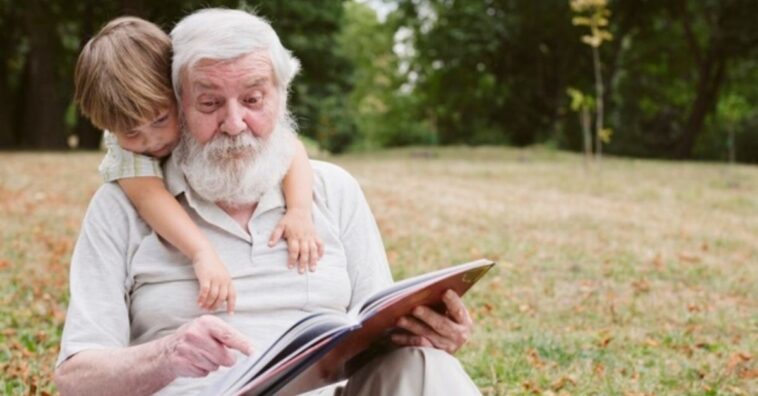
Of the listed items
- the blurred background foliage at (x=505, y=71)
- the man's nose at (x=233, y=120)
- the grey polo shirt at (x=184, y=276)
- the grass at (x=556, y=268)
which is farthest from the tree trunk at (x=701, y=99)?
the man's nose at (x=233, y=120)

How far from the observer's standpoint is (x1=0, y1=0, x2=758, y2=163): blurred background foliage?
24500 millimetres

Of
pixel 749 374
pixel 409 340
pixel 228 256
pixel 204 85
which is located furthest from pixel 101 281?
pixel 749 374

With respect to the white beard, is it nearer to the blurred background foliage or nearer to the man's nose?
the man's nose

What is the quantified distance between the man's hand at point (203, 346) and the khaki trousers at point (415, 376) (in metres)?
0.41

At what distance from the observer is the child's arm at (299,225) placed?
2.53 m

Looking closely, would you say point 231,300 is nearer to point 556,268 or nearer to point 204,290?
point 204,290

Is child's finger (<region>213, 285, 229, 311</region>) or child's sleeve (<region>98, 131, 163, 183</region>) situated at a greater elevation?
child's sleeve (<region>98, 131, 163, 183</region>)

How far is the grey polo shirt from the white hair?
0.33 metres

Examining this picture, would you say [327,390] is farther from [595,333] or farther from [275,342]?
[595,333]

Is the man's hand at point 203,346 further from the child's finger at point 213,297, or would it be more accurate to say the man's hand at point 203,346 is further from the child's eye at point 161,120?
the child's eye at point 161,120

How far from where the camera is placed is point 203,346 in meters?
1.97

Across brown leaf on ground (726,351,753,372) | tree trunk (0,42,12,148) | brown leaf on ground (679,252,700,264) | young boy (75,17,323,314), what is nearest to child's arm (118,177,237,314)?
young boy (75,17,323,314)

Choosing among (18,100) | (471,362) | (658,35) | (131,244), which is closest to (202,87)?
(131,244)

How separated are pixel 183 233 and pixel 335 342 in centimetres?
68
